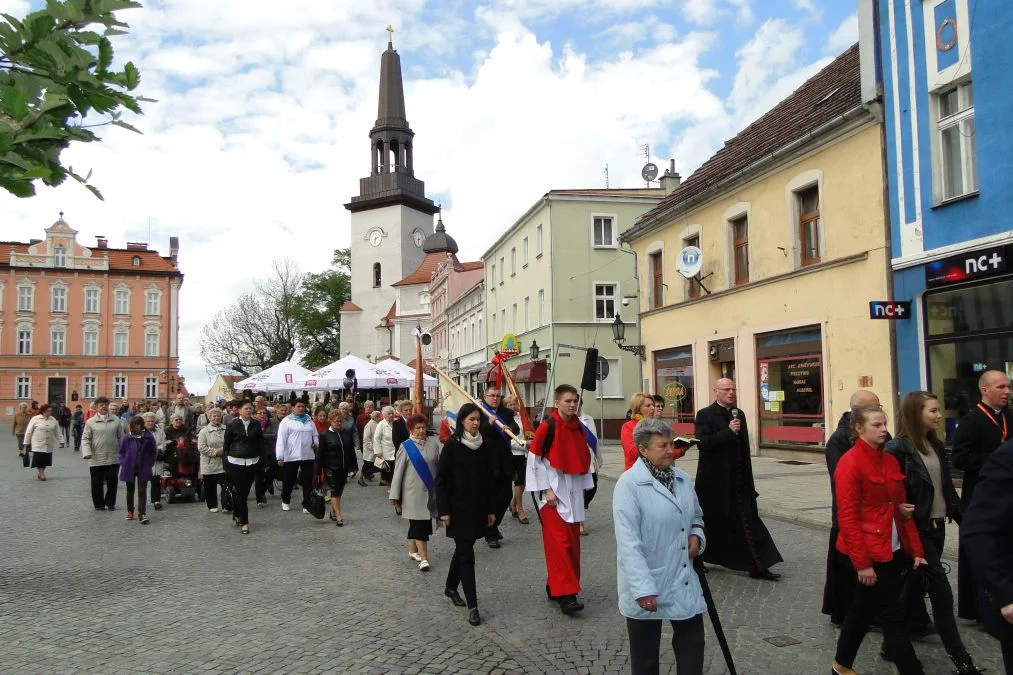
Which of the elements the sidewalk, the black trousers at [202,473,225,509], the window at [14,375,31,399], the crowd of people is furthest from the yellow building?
the window at [14,375,31,399]

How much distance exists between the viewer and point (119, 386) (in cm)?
7112

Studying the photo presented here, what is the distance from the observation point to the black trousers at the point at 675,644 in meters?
4.02

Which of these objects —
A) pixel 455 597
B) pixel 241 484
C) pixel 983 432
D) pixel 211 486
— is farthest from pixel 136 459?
pixel 983 432

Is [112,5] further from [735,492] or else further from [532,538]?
[532,538]

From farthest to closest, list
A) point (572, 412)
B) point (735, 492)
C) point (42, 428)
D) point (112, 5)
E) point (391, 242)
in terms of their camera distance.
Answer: point (391, 242) → point (42, 428) → point (735, 492) → point (572, 412) → point (112, 5)

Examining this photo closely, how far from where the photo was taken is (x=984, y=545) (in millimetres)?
3016

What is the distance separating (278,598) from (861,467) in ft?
16.3

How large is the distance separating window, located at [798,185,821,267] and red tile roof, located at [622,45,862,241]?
123 centimetres

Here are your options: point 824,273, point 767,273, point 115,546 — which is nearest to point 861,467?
point 115,546

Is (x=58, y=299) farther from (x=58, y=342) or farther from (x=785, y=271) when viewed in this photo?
(x=785, y=271)

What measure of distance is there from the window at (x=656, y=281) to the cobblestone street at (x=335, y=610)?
1467 centimetres

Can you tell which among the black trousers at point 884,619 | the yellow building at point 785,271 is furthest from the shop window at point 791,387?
the black trousers at point 884,619

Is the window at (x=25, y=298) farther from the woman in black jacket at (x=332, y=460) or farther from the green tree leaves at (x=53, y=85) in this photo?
the green tree leaves at (x=53, y=85)

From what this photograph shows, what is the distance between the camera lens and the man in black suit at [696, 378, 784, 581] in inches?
292
